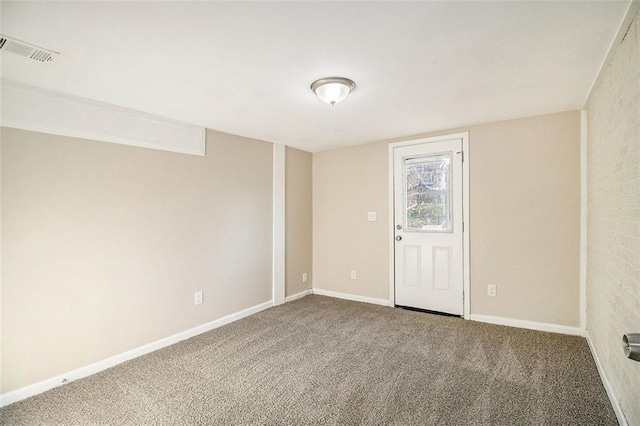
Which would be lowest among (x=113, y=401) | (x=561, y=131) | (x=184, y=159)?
(x=113, y=401)

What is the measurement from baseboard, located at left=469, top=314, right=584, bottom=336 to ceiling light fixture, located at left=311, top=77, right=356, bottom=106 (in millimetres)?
2864

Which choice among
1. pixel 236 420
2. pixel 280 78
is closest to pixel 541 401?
pixel 236 420

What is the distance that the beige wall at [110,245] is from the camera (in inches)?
84.7

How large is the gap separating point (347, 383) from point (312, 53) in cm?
225

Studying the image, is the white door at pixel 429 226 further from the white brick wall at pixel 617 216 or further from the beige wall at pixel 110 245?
the beige wall at pixel 110 245

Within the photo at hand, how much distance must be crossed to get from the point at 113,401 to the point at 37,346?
730 millimetres

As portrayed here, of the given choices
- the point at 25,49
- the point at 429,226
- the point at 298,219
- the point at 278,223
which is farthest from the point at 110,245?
the point at 429,226

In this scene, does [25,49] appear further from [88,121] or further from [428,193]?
[428,193]

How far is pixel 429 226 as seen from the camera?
3797 mm

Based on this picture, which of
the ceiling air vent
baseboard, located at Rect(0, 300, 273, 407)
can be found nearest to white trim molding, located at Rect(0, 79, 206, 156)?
the ceiling air vent

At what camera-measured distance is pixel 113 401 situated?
2.07 m

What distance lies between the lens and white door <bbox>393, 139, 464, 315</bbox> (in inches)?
142

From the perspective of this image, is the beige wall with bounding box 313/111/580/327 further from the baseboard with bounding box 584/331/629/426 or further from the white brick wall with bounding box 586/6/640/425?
the baseboard with bounding box 584/331/629/426

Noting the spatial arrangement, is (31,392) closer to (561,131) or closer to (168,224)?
(168,224)
